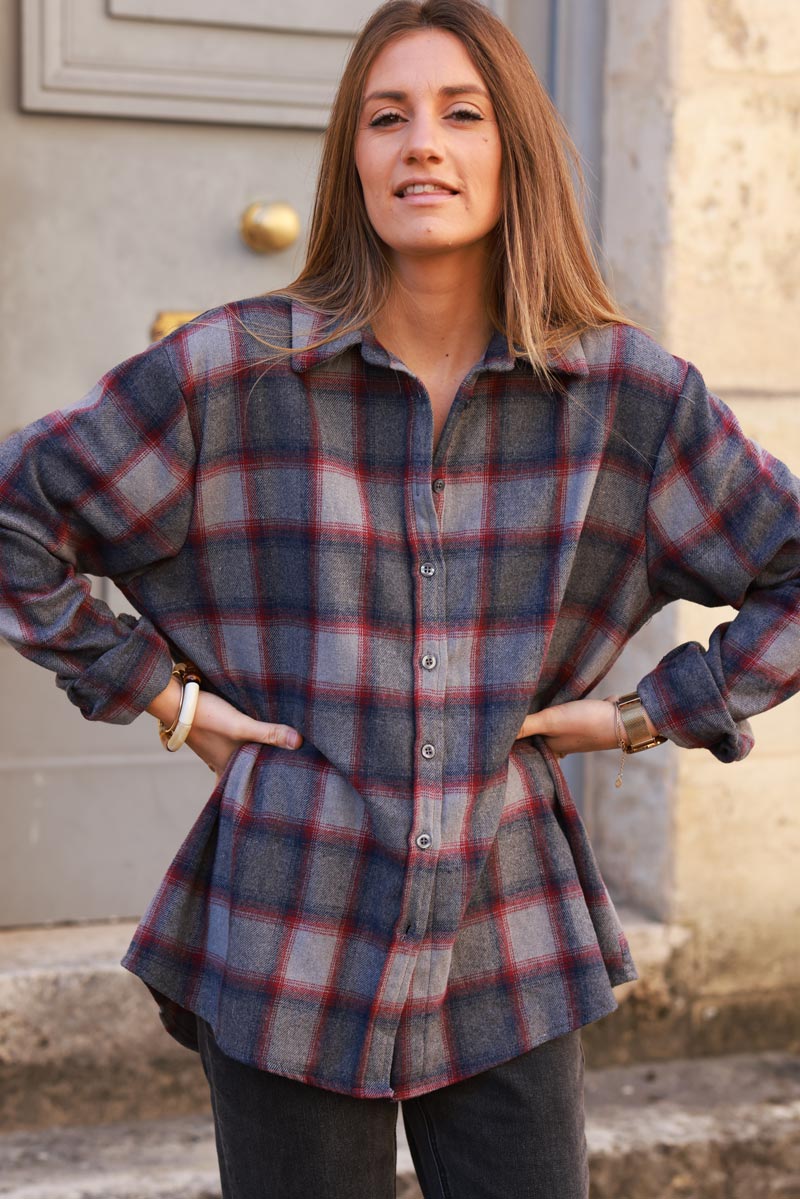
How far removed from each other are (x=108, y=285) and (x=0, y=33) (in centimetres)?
52

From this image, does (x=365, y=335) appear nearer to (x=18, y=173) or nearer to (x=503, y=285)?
(x=503, y=285)

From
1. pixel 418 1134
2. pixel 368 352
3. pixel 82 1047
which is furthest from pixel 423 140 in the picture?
pixel 82 1047

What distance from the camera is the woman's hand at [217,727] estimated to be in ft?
5.81

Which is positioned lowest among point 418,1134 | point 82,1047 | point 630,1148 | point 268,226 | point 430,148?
point 630,1148

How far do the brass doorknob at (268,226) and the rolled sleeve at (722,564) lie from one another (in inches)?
58.5

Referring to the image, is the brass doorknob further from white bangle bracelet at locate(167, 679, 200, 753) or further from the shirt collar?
white bangle bracelet at locate(167, 679, 200, 753)

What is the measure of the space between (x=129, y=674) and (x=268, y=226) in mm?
1533

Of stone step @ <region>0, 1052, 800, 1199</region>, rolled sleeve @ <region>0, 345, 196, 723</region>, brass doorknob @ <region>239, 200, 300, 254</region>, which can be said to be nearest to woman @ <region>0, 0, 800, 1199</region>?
rolled sleeve @ <region>0, 345, 196, 723</region>

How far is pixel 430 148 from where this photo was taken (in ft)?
5.63

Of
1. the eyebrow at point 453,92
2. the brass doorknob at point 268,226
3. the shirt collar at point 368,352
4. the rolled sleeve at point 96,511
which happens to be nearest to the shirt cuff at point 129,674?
the rolled sleeve at point 96,511

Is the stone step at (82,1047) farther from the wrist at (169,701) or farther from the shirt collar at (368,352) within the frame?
the shirt collar at (368,352)

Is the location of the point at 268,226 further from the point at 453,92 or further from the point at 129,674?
the point at 129,674

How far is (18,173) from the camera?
9.76 feet

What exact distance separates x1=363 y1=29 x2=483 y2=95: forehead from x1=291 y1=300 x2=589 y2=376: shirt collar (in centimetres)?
29
